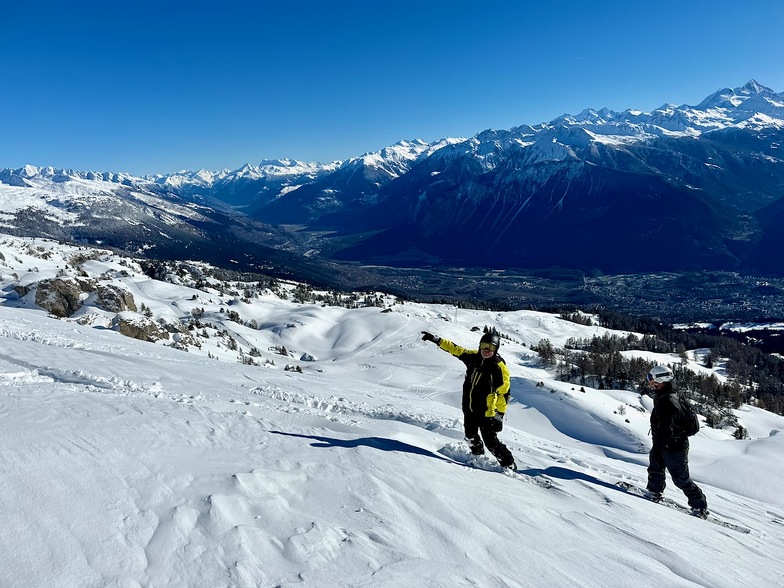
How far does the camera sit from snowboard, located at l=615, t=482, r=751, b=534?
7945mm

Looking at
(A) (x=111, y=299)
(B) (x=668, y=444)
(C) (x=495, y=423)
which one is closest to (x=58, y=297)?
(A) (x=111, y=299)

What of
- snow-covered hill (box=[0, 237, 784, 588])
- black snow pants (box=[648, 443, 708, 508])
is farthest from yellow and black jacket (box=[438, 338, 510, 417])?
black snow pants (box=[648, 443, 708, 508])

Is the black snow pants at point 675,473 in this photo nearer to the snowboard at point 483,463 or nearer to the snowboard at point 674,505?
the snowboard at point 674,505

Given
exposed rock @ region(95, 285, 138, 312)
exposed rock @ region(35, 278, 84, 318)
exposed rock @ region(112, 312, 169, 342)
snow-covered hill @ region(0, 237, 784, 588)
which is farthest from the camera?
exposed rock @ region(95, 285, 138, 312)

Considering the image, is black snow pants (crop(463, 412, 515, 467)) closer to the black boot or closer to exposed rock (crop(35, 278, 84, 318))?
the black boot

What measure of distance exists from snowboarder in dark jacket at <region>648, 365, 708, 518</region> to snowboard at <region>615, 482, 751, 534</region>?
0.45ft

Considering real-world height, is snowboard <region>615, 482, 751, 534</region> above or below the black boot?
below

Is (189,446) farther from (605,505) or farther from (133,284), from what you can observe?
(133,284)

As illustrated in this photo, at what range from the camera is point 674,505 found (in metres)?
8.66

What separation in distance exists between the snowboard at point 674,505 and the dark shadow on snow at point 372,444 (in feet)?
12.7

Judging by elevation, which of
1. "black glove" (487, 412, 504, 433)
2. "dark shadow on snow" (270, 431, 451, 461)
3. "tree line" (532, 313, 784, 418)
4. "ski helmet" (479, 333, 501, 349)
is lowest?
"tree line" (532, 313, 784, 418)

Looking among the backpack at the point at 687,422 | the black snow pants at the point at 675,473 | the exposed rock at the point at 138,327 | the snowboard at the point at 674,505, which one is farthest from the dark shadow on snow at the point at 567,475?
the exposed rock at the point at 138,327

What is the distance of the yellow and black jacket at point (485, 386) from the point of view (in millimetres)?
8750

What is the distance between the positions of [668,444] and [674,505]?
110cm
